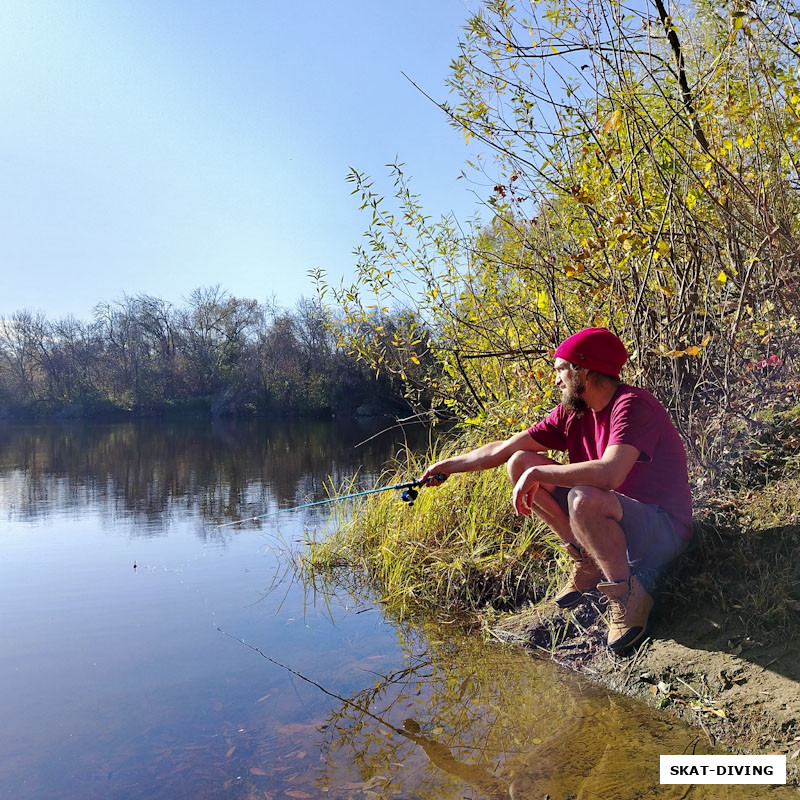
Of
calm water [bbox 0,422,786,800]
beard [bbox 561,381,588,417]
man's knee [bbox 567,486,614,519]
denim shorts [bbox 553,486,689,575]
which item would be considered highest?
beard [bbox 561,381,588,417]

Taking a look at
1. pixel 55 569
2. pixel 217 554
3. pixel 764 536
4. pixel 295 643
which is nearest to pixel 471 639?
pixel 295 643

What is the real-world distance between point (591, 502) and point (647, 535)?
395mm

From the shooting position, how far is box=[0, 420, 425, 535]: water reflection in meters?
10.9

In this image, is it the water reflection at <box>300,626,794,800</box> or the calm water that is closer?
the water reflection at <box>300,626,794,800</box>

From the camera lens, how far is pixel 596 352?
3.31 meters

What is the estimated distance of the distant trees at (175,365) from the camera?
42.1 meters

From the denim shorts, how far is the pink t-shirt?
0.16 ft

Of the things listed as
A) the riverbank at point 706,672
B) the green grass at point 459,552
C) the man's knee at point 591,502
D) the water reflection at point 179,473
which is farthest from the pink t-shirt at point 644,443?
the water reflection at point 179,473

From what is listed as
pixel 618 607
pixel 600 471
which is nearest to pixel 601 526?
pixel 600 471

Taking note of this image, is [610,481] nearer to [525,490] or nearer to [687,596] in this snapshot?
[525,490]

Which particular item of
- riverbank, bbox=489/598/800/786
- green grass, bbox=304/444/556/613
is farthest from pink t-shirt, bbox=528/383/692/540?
green grass, bbox=304/444/556/613

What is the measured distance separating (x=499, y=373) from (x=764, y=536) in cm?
253

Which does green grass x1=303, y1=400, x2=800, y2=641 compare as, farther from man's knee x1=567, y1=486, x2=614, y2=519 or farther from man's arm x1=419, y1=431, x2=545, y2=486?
man's arm x1=419, y1=431, x2=545, y2=486

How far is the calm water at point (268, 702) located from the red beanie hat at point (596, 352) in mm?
1450
